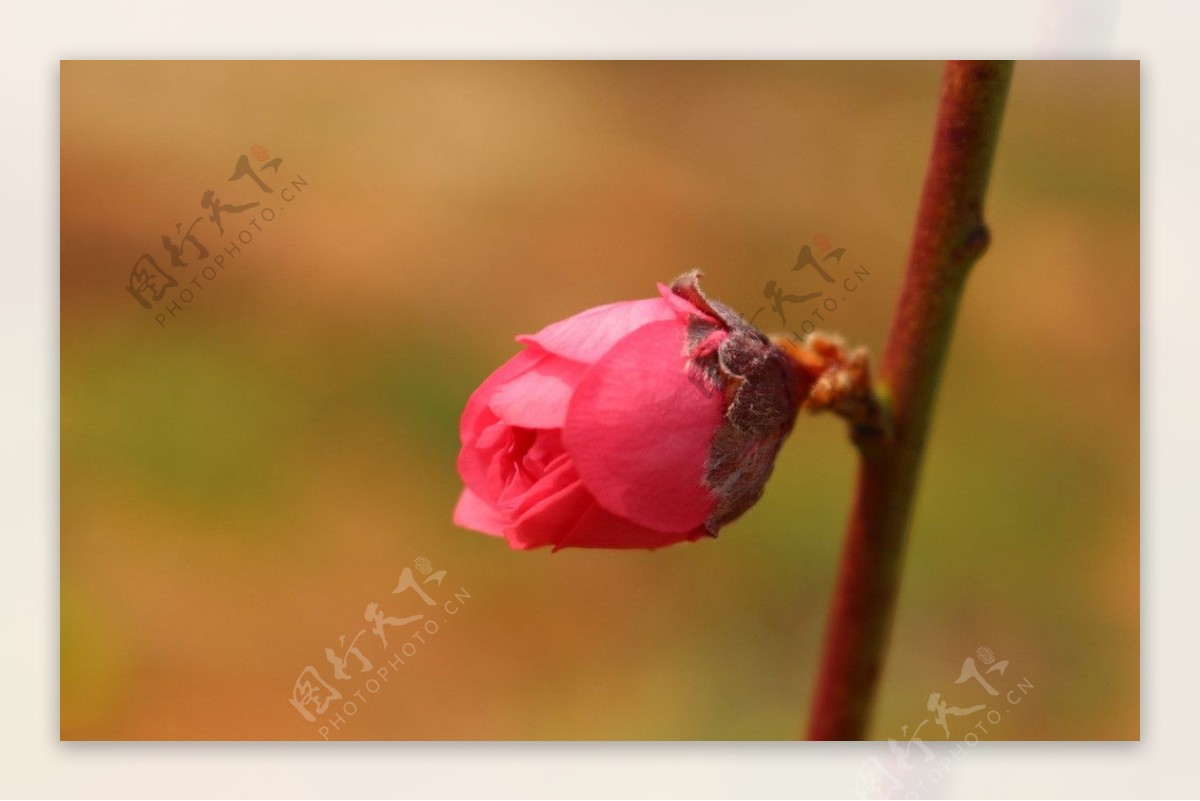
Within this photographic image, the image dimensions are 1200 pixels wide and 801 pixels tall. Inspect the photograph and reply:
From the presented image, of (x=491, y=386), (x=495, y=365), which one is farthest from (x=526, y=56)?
(x=491, y=386)

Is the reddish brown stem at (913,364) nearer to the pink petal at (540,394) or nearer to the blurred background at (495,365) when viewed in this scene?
the pink petal at (540,394)

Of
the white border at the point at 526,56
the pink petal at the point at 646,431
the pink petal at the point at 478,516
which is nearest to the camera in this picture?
the pink petal at the point at 646,431

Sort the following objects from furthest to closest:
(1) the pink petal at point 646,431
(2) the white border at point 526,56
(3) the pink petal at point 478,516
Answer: (2) the white border at point 526,56, (3) the pink petal at point 478,516, (1) the pink petal at point 646,431

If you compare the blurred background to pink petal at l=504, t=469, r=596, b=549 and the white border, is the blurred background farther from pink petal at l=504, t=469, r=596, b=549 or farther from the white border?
pink petal at l=504, t=469, r=596, b=549

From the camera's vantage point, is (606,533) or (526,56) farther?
(526,56)

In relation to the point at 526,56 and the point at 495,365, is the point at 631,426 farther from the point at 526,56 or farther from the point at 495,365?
the point at 495,365

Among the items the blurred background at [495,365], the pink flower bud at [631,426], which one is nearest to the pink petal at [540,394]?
the pink flower bud at [631,426]

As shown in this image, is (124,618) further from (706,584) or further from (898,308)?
(898,308)

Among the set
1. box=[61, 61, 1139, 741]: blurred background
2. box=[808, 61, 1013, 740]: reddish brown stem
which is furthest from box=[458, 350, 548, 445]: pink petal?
box=[61, 61, 1139, 741]: blurred background
